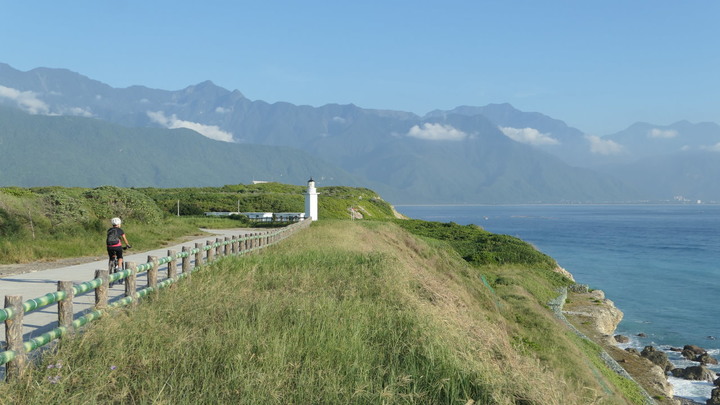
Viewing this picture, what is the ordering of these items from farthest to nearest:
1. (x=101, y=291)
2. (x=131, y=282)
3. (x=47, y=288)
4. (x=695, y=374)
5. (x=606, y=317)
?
(x=606, y=317), (x=695, y=374), (x=47, y=288), (x=131, y=282), (x=101, y=291)

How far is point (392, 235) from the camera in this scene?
1503 inches

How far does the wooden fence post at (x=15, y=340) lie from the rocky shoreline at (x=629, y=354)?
70.7 feet

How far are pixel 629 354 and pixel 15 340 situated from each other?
29373 millimetres

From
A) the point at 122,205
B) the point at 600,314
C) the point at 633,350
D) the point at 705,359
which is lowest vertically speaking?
the point at 705,359

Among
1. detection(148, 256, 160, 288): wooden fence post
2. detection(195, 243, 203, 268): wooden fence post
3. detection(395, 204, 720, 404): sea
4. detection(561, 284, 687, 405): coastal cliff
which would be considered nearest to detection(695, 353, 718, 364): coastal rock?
detection(395, 204, 720, 404): sea

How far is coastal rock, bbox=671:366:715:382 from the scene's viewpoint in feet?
93.1

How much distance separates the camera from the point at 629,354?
29500 millimetres

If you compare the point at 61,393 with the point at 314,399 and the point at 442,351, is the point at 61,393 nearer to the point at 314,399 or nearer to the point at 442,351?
the point at 314,399

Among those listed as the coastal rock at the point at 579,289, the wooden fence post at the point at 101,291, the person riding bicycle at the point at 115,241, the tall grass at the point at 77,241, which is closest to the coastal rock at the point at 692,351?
the coastal rock at the point at 579,289

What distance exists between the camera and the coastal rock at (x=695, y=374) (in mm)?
28391

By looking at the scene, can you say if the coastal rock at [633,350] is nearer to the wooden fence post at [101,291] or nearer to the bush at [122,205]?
the bush at [122,205]

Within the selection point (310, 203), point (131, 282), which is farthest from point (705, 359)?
point (131, 282)

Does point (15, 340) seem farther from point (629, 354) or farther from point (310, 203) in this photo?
point (310, 203)

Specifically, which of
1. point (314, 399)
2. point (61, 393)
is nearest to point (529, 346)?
point (314, 399)
